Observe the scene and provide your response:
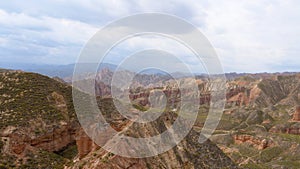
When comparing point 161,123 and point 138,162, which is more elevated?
point 161,123

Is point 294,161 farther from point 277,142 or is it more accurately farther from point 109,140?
point 109,140

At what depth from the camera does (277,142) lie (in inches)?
4577

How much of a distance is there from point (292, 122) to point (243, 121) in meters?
24.6

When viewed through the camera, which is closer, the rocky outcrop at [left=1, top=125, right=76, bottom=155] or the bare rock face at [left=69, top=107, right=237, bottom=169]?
the bare rock face at [left=69, top=107, right=237, bottom=169]

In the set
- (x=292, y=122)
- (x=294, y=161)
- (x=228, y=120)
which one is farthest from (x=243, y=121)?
(x=294, y=161)

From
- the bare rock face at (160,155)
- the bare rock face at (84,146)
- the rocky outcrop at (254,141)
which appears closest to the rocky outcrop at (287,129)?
the rocky outcrop at (254,141)

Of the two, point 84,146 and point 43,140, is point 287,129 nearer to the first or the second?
point 43,140

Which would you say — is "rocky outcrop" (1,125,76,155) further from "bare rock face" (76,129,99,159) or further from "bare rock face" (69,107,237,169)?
"bare rock face" (76,129,99,159)

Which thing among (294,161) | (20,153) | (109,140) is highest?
(109,140)

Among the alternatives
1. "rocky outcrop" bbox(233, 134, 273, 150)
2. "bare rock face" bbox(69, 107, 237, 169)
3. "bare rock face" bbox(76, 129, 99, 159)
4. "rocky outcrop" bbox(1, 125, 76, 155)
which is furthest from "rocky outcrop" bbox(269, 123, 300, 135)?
"bare rock face" bbox(76, 129, 99, 159)

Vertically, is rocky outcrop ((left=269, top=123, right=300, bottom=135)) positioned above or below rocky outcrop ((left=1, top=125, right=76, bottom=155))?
below

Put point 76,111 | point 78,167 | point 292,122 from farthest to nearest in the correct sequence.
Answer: point 292,122 → point 76,111 → point 78,167

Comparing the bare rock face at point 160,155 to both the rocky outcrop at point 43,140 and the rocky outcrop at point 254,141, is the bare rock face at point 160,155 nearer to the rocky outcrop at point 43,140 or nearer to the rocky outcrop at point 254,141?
the rocky outcrop at point 43,140

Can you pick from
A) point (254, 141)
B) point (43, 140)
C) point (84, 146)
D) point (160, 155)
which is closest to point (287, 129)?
point (254, 141)
